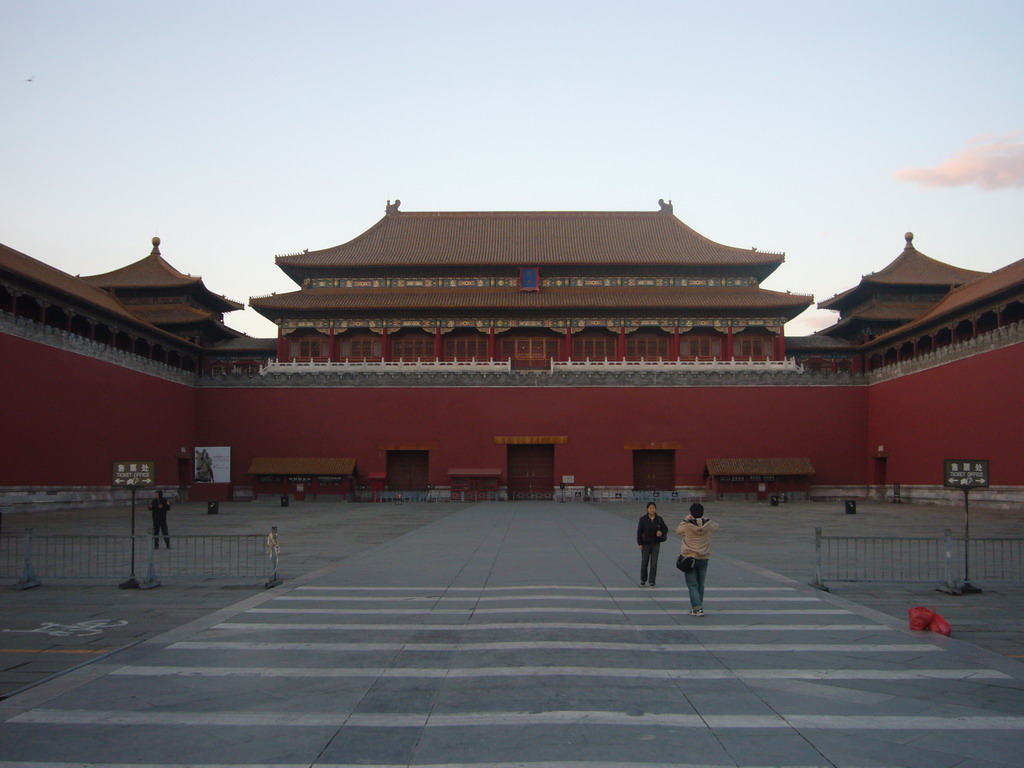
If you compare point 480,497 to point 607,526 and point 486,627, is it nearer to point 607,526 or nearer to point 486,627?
point 607,526

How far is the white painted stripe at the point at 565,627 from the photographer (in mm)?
9352

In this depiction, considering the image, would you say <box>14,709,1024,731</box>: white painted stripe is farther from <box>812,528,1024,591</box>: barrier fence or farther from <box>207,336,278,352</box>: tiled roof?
<box>207,336,278,352</box>: tiled roof

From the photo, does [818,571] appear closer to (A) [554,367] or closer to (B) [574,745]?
(B) [574,745]

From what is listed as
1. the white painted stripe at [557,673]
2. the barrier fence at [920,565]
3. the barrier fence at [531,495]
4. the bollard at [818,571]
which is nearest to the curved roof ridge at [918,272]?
the barrier fence at [531,495]

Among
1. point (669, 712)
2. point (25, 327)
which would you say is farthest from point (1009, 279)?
point (25, 327)

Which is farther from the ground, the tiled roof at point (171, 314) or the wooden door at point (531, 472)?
the tiled roof at point (171, 314)

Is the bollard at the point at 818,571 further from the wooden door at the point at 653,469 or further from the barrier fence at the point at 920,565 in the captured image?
the wooden door at the point at 653,469

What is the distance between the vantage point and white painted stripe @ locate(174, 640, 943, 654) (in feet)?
27.5

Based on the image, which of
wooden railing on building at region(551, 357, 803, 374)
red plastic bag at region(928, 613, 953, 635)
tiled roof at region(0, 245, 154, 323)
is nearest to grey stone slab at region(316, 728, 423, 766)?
red plastic bag at region(928, 613, 953, 635)

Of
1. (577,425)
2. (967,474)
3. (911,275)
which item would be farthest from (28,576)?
(911,275)

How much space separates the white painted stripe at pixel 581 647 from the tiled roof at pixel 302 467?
102 feet

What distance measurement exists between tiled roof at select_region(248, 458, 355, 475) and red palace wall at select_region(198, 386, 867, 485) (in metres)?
0.61

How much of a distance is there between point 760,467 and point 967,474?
85.5 ft

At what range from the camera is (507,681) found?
713 centimetres
